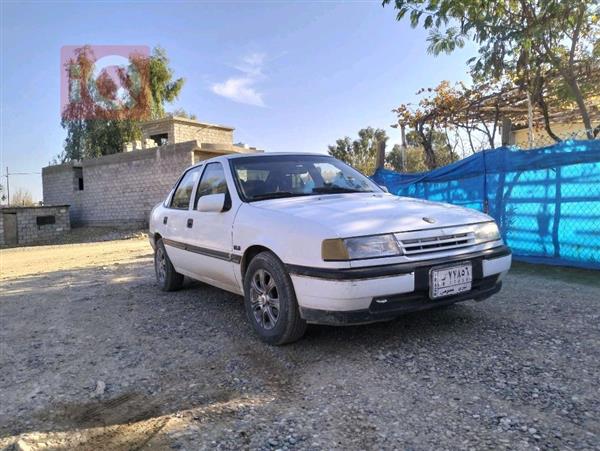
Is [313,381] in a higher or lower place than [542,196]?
lower

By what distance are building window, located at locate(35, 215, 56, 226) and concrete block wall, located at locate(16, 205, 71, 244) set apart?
0.10 meters

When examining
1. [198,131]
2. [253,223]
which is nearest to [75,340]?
[253,223]

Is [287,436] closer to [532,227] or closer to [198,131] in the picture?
[532,227]

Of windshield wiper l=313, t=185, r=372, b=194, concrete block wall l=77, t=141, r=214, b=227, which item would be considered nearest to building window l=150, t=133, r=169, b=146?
concrete block wall l=77, t=141, r=214, b=227

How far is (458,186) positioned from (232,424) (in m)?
5.99

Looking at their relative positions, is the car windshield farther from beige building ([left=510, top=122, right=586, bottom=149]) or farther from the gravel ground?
beige building ([left=510, top=122, right=586, bottom=149])

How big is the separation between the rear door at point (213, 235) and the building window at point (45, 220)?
20176mm

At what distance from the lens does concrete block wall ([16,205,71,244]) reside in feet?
70.4

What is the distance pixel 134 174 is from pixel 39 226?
5491 mm

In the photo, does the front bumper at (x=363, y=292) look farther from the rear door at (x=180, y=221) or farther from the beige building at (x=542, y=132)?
the beige building at (x=542, y=132)

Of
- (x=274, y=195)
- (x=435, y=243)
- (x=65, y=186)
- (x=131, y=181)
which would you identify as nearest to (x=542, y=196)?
(x=435, y=243)

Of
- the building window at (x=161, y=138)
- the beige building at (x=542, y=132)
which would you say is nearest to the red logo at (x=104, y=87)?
the building window at (x=161, y=138)

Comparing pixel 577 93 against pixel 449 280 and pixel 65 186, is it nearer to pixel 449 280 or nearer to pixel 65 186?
pixel 449 280

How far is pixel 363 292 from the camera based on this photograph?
3.05m
